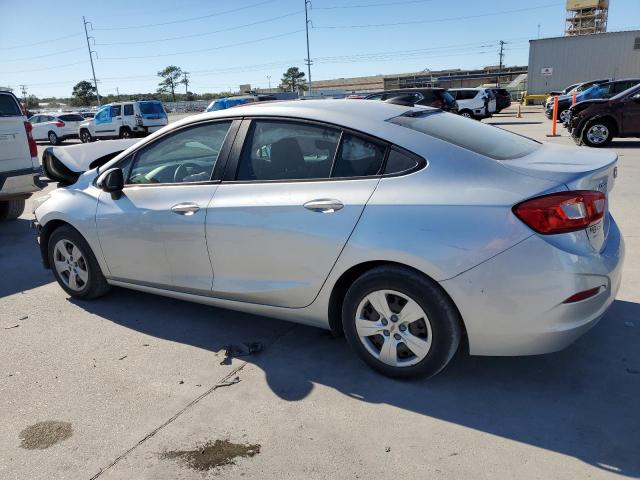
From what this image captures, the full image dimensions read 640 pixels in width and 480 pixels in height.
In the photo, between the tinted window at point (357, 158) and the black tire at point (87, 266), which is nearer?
the tinted window at point (357, 158)

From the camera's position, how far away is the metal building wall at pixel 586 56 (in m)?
38.8

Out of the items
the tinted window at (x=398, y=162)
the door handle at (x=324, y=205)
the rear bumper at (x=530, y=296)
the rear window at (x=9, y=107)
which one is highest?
the rear window at (x=9, y=107)

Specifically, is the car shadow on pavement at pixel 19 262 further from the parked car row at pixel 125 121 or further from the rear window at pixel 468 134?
the parked car row at pixel 125 121

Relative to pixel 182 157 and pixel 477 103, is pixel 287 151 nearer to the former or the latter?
pixel 182 157

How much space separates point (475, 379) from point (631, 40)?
44527mm

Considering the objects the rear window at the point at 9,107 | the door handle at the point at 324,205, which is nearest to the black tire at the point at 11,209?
the rear window at the point at 9,107

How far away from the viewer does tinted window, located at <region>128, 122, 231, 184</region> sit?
12.2 ft

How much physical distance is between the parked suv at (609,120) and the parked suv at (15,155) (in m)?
12.2

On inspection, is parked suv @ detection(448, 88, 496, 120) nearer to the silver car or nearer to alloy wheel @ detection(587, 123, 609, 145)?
alloy wheel @ detection(587, 123, 609, 145)

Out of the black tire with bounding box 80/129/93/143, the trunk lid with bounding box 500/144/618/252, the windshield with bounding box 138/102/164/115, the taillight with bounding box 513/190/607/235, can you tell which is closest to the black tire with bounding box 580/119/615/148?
the trunk lid with bounding box 500/144/618/252

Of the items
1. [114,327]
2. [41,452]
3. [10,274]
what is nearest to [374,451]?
[41,452]

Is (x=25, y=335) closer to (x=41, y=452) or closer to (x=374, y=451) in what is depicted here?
(x=41, y=452)

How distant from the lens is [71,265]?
15.1ft

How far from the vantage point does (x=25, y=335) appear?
4.14 meters
